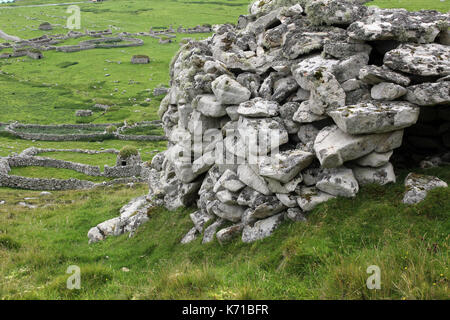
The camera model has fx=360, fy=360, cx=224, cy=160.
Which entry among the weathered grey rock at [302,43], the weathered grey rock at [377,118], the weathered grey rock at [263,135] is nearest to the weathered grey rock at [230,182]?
the weathered grey rock at [263,135]

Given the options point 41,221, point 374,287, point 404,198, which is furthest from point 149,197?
point 374,287

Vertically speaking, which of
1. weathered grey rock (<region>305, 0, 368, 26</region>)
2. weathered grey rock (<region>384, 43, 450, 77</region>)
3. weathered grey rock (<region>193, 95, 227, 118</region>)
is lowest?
weathered grey rock (<region>193, 95, 227, 118</region>)

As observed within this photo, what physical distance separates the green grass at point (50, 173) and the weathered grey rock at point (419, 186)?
35.3m

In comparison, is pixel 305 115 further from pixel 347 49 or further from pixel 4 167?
pixel 4 167

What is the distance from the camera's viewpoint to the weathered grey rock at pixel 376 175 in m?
9.83

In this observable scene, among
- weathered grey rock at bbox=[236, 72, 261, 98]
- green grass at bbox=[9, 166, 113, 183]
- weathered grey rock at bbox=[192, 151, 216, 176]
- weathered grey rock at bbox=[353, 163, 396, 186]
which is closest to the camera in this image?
weathered grey rock at bbox=[353, 163, 396, 186]

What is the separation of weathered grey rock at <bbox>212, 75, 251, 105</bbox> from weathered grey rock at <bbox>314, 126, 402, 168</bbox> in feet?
12.1

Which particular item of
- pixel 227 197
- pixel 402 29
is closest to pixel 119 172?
Answer: pixel 227 197

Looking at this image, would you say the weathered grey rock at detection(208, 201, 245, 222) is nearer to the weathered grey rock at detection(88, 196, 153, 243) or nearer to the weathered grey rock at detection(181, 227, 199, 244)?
the weathered grey rock at detection(181, 227, 199, 244)

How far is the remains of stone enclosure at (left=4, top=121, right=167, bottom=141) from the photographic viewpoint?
184 feet

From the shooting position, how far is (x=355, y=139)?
9.44m

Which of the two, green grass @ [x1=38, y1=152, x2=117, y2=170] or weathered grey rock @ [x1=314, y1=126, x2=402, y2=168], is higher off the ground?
weathered grey rock @ [x1=314, y1=126, x2=402, y2=168]

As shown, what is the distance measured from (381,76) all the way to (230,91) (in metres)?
4.93

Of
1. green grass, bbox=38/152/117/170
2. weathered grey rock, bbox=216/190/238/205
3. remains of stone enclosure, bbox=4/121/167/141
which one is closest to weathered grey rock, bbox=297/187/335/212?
weathered grey rock, bbox=216/190/238/205
